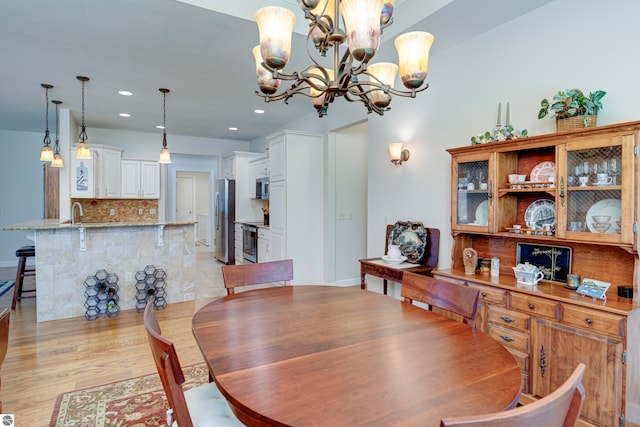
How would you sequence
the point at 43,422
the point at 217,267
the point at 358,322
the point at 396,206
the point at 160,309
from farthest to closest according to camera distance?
the point at 217,267 → the point at 160,309 → the point at 396,206 → the point at 43,422 → the point at 358,322

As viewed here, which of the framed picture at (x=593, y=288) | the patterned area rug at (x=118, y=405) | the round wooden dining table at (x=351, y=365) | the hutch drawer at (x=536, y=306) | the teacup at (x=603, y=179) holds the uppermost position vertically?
the teacup at (x=603, y=179)

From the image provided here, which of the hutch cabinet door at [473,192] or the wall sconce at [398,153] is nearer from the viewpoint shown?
the hutch cabinet door at [473,192]

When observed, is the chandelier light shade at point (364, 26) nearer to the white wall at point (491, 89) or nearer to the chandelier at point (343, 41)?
the chandelier at point (343, 41)

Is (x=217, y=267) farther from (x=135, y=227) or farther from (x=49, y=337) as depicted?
(x=49, y=337)

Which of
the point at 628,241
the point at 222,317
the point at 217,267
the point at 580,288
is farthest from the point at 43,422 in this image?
the point at 217,267

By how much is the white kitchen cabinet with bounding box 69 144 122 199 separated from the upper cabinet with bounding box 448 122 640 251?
18.6 feet

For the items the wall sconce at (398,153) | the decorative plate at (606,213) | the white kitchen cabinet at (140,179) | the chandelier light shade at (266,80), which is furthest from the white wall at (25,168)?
the decorative plate at (606,213)

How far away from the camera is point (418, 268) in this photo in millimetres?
3125

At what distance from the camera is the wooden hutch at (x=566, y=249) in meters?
1.79

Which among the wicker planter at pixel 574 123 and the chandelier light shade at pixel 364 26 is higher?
the chandelier light shade at pixel 364 26

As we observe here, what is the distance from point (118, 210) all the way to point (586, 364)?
23.5 feet

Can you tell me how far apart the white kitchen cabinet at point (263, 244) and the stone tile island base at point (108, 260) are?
1.24m

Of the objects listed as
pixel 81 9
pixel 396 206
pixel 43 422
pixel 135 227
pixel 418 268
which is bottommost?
pixel 43 422

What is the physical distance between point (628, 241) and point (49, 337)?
4580 mm
